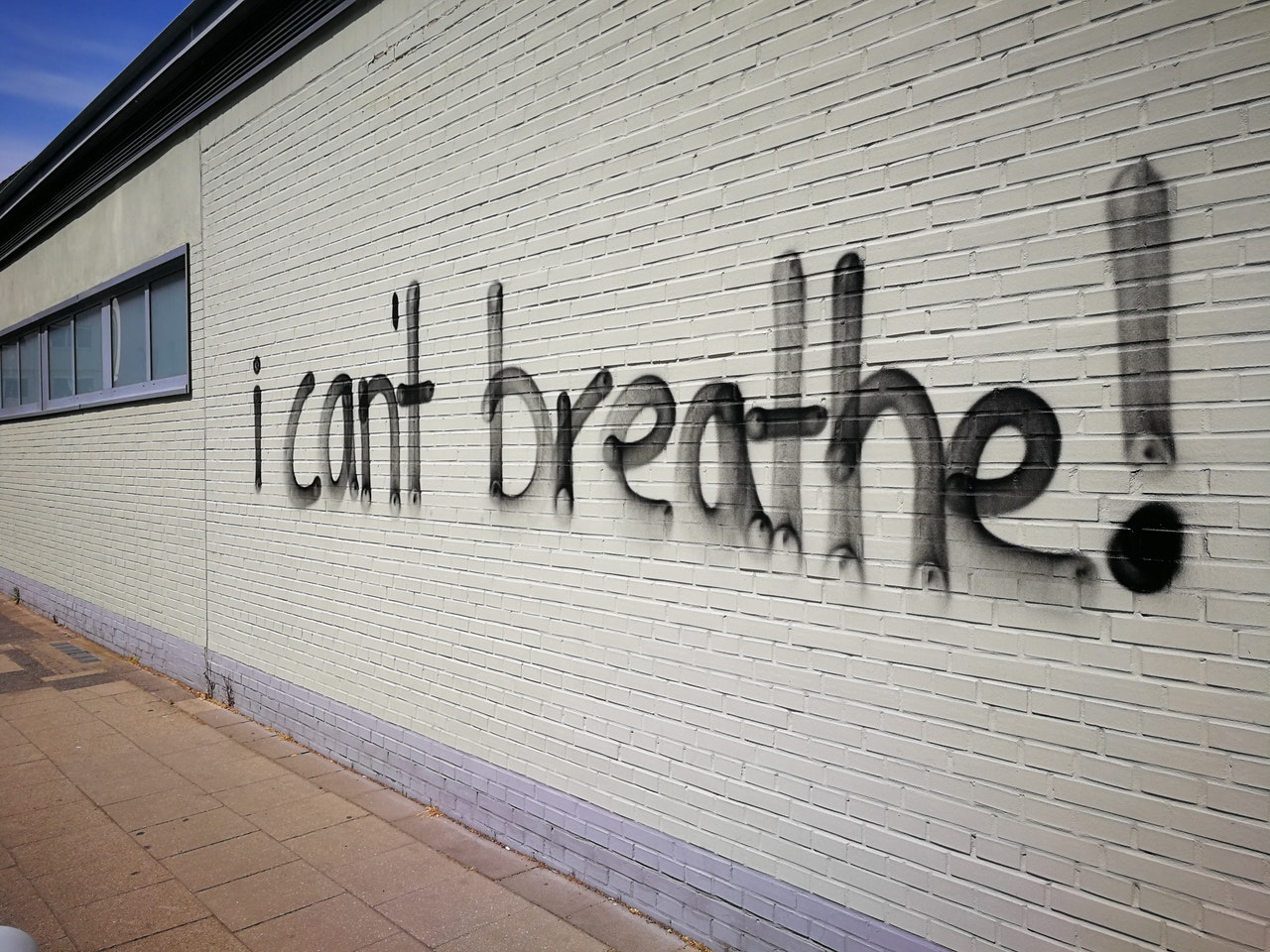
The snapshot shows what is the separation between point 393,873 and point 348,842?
0.47m

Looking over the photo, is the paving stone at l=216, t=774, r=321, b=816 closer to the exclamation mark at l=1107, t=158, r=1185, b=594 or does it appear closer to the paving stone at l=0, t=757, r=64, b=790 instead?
the paving stone at l=0, t=757, r=64, b=790

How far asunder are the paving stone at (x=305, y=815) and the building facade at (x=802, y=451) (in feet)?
1.45

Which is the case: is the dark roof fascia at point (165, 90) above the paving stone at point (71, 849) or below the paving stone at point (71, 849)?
above

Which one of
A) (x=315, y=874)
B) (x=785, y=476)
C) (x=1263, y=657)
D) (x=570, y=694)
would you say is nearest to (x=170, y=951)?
(x=315, y=874)

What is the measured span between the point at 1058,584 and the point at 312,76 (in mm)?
5838

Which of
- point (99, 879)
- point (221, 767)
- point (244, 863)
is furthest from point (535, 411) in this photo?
point (221, 767)

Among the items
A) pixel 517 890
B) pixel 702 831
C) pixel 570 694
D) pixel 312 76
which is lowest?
pixel 517 890

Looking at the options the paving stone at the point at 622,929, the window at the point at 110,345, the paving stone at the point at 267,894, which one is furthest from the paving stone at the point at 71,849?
the window at the point at 110,345

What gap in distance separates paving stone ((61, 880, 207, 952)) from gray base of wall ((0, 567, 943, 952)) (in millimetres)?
1364

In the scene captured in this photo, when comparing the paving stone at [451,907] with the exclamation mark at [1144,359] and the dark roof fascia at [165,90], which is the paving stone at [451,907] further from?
the dark roof fascia at [165,90]

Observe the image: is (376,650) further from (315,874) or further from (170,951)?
(170,951)

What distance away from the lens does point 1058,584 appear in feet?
8.30

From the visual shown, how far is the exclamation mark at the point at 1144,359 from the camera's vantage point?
2.35 metres

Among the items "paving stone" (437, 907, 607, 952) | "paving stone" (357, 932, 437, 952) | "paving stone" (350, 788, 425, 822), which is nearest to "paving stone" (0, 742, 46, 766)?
"paving stone" (350, 788, 425, 822)
